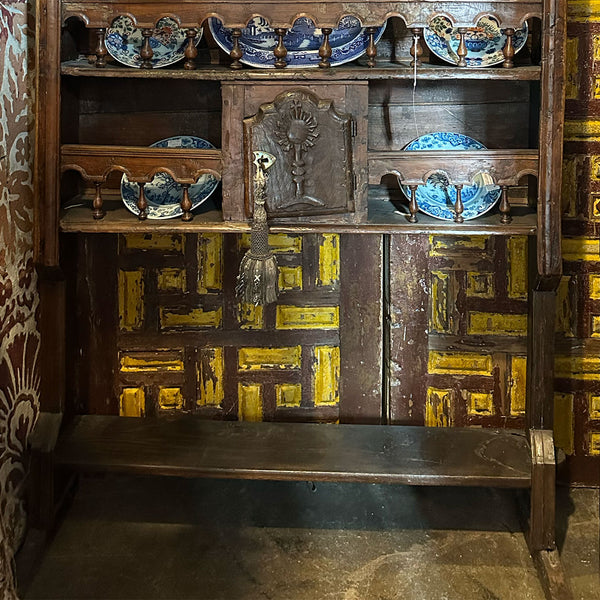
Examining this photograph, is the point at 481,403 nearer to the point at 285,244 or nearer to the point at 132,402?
the point at 285,244

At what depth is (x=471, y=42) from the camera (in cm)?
184

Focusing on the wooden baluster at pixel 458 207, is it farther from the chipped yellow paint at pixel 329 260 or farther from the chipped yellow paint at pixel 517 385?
the chipped yellow paint at pixel 517 385

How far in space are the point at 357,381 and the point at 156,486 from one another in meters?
0.68

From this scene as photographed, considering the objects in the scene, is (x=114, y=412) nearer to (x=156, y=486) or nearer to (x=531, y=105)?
(x=156, y=486)

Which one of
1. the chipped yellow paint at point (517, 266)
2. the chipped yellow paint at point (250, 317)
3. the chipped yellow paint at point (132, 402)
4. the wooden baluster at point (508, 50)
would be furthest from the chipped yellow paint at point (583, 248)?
the chipped yellow paint at point (132, 402)

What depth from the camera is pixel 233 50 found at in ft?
5.49

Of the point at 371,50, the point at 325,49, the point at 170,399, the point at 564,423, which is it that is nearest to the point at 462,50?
the point at 371,50

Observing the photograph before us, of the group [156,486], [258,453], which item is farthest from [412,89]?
[156,486]

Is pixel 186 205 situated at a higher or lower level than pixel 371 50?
lower

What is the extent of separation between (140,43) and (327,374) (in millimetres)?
1077

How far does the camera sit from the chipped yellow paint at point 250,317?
215cm

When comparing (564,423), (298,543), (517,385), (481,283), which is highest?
(481,283)

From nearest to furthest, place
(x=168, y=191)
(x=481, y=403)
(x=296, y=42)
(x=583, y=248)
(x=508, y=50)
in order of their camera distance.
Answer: (x=508, y=50)
(x=296, y=42)
(x=168, y=191)
(x=583, y=248)
(x=481, y=403)

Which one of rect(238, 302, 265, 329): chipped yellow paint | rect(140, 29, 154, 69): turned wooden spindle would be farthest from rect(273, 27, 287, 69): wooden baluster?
rect(238, 302, 265, 329): chipped yellow paint
